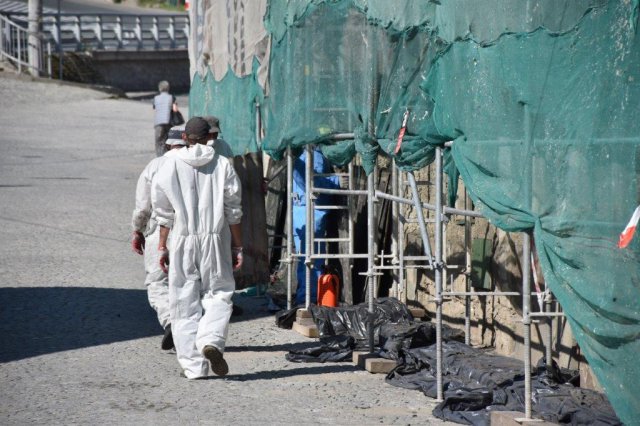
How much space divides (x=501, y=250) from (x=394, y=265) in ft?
5.69

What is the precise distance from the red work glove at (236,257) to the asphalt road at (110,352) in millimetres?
744

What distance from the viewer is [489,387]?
7.81 meters

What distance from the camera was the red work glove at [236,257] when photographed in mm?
8922

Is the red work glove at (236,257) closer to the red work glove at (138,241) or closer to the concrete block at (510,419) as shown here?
the red work glove at (138,241)

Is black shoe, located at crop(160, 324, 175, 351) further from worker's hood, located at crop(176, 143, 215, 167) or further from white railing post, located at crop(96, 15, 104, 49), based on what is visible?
white railing post, located at crop(96, 15, 104, 49)

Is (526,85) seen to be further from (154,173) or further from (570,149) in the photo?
(154,173)

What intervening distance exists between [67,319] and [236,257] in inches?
94.1

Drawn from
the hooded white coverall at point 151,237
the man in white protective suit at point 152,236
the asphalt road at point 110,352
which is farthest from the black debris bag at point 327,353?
the hooded white coverall at point 151,237

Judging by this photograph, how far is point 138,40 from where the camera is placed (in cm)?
4222

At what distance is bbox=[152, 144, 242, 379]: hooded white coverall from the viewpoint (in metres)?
8.67

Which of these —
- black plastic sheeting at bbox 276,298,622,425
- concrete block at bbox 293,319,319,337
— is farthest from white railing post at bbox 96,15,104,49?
concrete block at bbox 293,319,319,337

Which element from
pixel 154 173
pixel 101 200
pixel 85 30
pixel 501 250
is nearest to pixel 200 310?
pixel 154 173

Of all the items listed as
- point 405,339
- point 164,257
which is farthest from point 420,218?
point 164,257

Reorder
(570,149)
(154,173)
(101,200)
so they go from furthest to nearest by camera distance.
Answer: (101,200) < (154,173) < (570,149)
